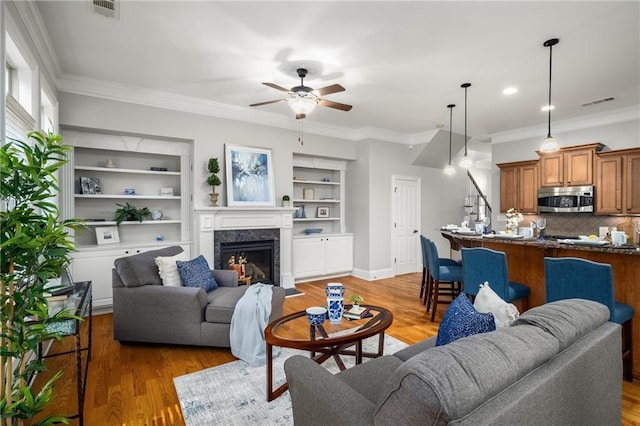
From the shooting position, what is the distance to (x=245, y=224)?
5023 mm

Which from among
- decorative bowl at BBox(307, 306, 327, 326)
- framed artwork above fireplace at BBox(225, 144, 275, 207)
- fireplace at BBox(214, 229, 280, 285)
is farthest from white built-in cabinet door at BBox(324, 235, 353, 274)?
decorative bowl at BBox(307, 306, 327, 326)

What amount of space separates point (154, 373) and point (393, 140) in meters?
5.47

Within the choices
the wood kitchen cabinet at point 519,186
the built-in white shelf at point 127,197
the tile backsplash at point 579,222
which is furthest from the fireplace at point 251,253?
the tile backsplash at point 579,222

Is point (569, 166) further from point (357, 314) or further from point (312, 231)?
point (357, 314)

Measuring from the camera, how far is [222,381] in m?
2.54

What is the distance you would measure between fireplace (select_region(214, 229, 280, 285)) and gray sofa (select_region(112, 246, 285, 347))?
167 centimetres

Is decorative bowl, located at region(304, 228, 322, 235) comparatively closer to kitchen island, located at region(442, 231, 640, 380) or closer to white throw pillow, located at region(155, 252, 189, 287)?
kitchen island, located at region(442, 231, 640, 380)

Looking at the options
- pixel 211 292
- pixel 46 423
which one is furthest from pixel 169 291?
pixel 46 423

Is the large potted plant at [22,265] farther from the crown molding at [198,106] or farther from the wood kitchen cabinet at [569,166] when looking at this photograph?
the wood kitchen cabinet at [569,166]

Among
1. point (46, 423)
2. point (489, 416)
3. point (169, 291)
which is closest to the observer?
point (489, 416)

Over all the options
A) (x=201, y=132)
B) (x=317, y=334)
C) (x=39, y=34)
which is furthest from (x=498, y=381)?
(x=201, y=132)

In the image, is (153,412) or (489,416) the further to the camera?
(153,412)

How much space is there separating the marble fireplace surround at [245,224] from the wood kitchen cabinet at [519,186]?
4110mm

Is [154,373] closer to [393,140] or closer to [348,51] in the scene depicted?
[348,51]
